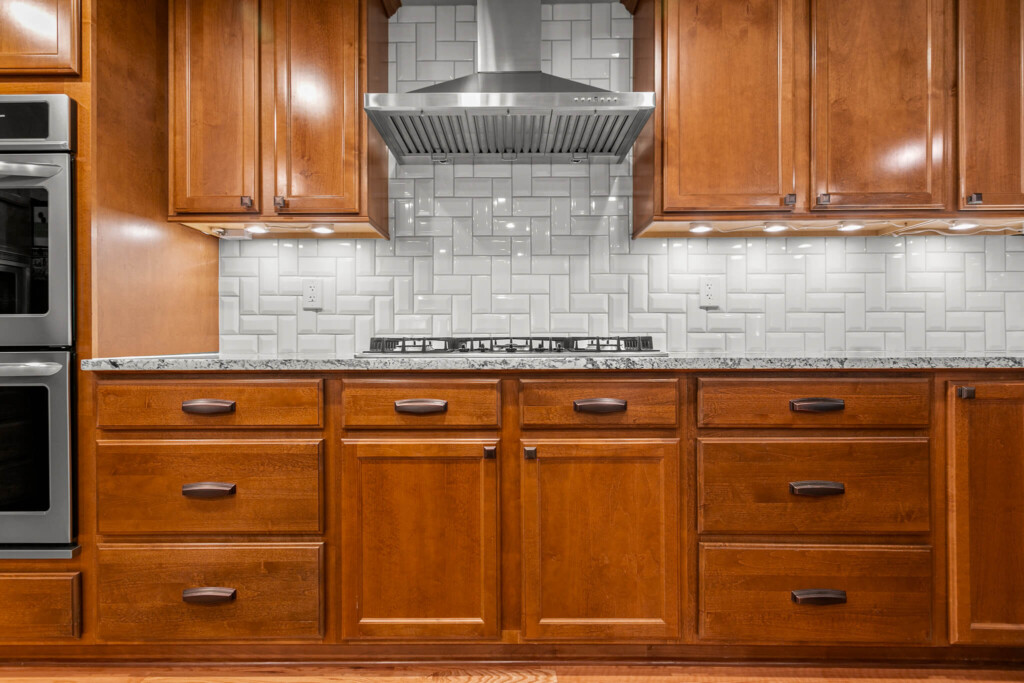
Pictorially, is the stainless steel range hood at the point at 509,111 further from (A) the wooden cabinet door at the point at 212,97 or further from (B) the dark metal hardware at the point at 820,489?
(B) the dark metal hardware at the point at 820,489

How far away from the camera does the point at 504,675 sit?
66.9 inches

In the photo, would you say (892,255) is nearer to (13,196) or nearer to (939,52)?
(939,52)

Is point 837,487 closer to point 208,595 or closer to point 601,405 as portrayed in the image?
point 601,405

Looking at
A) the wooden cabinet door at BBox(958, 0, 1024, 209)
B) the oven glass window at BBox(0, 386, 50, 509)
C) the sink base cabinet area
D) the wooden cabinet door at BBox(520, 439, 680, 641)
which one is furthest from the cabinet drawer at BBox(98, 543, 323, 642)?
the wooden cabinet door at BBox(958, 0, 1024, 209)

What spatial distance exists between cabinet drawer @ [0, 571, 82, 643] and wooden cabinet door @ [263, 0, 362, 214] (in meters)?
1.36

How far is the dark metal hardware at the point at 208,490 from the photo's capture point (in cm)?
166

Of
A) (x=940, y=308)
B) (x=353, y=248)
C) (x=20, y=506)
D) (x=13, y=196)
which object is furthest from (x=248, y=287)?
(x=940, y=308)

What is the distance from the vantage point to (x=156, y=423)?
5.51 feet

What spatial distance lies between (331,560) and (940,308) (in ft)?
8.36

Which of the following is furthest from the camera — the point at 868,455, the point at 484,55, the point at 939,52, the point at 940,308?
the point at 940,308

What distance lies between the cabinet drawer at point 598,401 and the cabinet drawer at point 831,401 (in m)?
0.13

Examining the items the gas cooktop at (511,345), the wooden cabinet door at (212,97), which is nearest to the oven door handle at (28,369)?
the wooden cabinet door at (212,97)

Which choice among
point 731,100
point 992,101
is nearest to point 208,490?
point 731,100

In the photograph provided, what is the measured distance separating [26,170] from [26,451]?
829 mm
